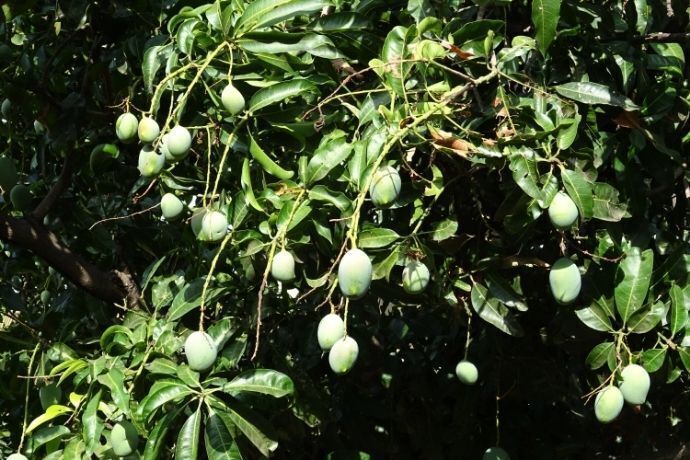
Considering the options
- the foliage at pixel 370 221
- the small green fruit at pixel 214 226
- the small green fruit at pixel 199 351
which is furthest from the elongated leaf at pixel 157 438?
the small green fruit at pixel 214 226

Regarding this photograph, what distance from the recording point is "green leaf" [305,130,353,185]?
1432 mm

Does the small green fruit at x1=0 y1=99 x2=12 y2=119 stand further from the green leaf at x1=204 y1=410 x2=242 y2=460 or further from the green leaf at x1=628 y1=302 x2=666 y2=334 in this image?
the green leaf at x1=628 y1=302 x2=666 y2=334

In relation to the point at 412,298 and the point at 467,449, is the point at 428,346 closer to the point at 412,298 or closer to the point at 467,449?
the point at 467,449

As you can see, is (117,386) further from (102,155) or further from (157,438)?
(102,155)

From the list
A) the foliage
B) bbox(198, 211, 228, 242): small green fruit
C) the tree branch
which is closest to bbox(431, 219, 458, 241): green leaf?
the foliage

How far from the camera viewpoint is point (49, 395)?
1761 mm

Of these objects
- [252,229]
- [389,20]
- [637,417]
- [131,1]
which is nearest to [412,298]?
[252,229]

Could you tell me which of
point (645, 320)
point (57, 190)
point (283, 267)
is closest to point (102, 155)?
point (57, 190)

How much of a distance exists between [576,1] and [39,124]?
1210 mm

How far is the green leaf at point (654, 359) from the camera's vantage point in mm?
1541

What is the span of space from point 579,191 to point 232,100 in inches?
19.3

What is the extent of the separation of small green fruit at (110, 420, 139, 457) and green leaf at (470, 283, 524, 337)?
1.86 feet

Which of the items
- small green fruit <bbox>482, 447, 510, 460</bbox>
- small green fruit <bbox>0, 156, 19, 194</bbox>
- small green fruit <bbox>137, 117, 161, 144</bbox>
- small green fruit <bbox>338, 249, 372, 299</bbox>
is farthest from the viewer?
small green fruit <bbox>0, 156, 19, 194</bbox>

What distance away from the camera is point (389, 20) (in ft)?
5.63
